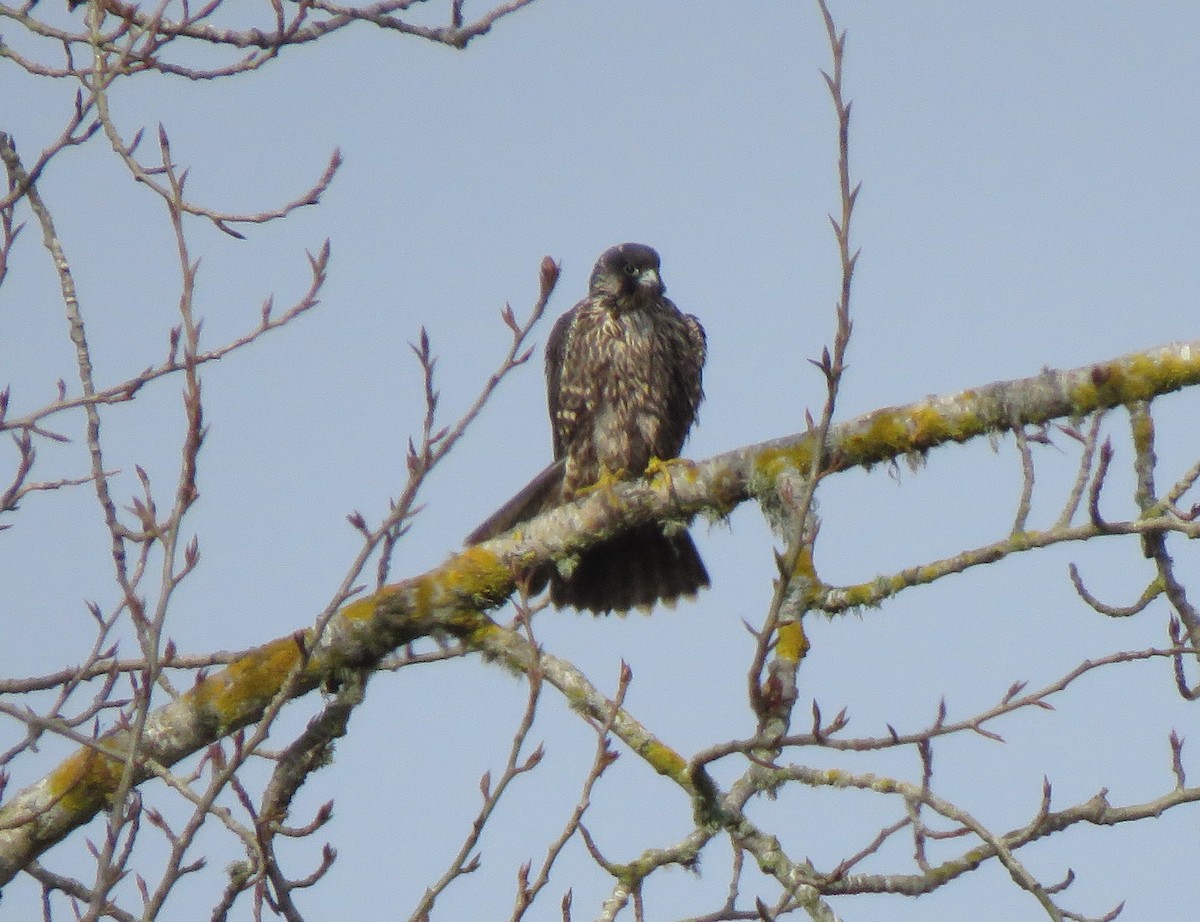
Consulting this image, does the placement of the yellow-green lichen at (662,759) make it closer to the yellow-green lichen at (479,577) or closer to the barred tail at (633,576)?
the yellow-green lichen at (479,577)

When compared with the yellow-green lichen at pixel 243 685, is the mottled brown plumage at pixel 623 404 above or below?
above

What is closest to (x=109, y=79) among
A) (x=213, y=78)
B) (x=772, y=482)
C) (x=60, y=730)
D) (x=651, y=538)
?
(x=213, y=78)

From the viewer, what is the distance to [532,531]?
3.95 meters

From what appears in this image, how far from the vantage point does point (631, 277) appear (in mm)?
6062

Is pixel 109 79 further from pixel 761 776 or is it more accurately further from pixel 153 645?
pixel 761 776

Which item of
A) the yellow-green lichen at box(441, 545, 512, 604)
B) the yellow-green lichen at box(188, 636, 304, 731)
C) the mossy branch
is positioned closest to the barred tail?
the mossy branch

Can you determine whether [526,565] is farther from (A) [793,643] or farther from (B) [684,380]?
(B) [684,380]

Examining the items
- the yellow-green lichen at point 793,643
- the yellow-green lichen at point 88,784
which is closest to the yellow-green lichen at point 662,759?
the yellow-green lichen at point 793,643

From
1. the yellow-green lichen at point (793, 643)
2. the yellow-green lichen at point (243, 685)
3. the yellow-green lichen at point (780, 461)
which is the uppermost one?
the yellow-green lichen at point (780, 461)

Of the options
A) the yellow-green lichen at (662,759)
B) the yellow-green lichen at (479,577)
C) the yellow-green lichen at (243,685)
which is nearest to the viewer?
the yellow-green lichen at (662,759)

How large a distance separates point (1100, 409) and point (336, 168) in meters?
1.80

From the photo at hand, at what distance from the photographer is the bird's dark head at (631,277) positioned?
605 cm

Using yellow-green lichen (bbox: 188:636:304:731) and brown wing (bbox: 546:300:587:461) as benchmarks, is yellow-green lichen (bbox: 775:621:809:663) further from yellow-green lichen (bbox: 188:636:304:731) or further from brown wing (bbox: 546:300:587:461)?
brown wing (bbox: 546:300:587:461)

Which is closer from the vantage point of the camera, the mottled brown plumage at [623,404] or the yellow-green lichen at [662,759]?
the yellow-green lichen at [662,759]
